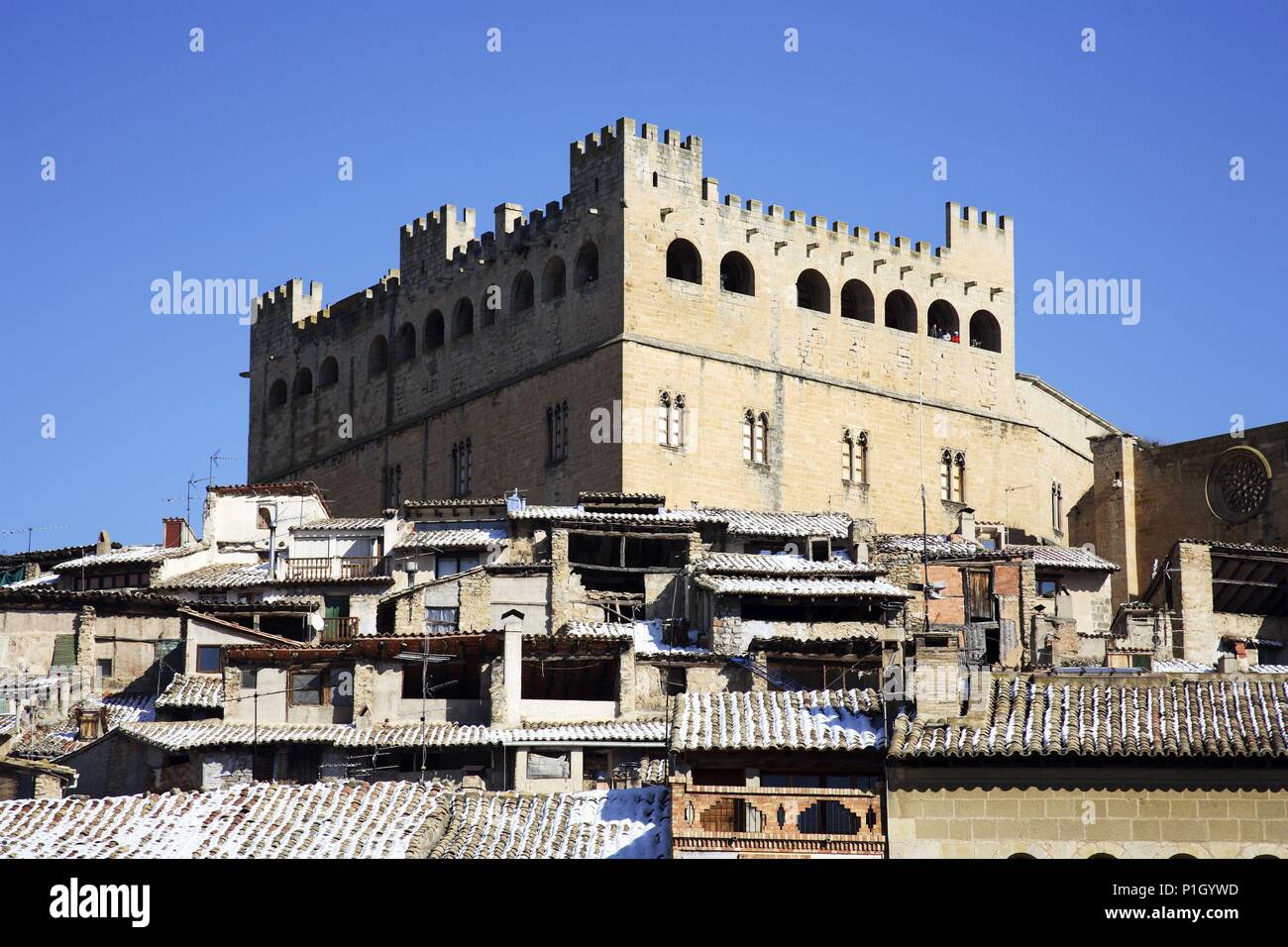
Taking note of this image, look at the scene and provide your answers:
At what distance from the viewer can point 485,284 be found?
60.1m

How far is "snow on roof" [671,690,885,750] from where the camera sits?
86.0 feet

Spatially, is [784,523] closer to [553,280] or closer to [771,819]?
[553,280]

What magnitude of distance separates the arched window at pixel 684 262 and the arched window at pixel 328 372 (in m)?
14.8

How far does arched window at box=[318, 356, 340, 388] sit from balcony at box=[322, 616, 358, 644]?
902 inches

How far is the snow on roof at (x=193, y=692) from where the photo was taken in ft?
128

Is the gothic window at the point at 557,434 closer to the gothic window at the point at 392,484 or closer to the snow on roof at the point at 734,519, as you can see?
the snow on roof at the point at 734,519

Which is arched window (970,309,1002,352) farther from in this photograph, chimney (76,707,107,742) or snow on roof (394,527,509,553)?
chimney (76,707,107,742)

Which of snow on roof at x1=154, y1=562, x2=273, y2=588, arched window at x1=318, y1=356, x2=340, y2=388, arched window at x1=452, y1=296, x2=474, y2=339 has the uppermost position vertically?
arched window at x1=452, y1=296, x2=474, y2=339

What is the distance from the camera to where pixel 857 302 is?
6012cm

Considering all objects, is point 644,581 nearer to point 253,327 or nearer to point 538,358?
point 538,358

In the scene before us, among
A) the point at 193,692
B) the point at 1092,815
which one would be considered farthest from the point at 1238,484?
the point at 1092,815

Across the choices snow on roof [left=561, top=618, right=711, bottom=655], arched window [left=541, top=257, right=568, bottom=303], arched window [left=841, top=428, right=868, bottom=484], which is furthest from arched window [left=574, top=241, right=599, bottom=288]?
snow on roof [left=561, top=618, right=711, bottom=655]

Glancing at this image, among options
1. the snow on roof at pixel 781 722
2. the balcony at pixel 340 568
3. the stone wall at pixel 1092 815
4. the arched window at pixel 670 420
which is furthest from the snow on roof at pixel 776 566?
the stone wall at pixel 1092 815
